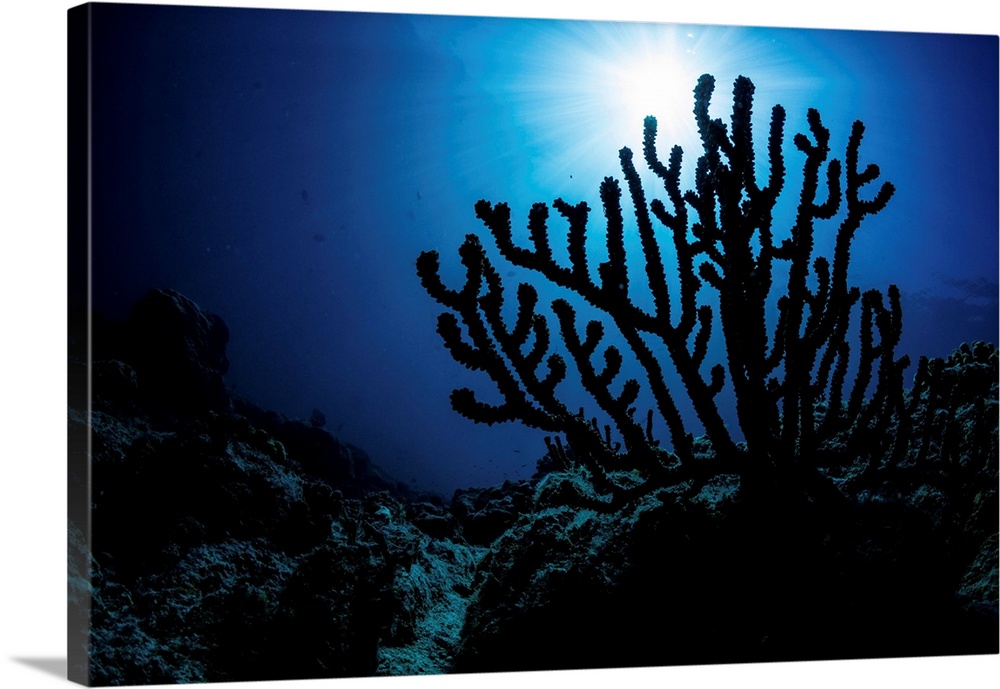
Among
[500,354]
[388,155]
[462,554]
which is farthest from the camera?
[462,554]

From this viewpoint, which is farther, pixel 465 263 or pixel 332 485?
pixel 332 485

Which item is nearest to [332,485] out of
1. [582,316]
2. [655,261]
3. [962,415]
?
[582,316]

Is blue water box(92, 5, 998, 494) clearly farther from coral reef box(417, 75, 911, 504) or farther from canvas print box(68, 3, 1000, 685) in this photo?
coral reef box(417, 75, 911, 504)

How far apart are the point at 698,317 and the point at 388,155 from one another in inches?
57.0

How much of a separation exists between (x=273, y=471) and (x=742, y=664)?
2.13 meters

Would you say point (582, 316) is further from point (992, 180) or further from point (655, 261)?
point (992, 180)

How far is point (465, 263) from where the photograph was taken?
4617 mm

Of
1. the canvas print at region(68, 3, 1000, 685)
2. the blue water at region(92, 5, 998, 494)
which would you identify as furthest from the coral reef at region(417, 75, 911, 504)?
the blue water at region(92, 5, 998, 494)

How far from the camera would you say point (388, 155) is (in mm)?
4867

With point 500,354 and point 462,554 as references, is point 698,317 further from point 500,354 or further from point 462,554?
point 462,554

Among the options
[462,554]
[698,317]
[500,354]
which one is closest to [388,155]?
[500,354]

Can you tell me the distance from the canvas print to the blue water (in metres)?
0.01

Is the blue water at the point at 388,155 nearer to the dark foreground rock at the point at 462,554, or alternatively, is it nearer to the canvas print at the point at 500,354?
the canvas print at the point at 500,354

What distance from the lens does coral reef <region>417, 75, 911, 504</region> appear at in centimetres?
465
